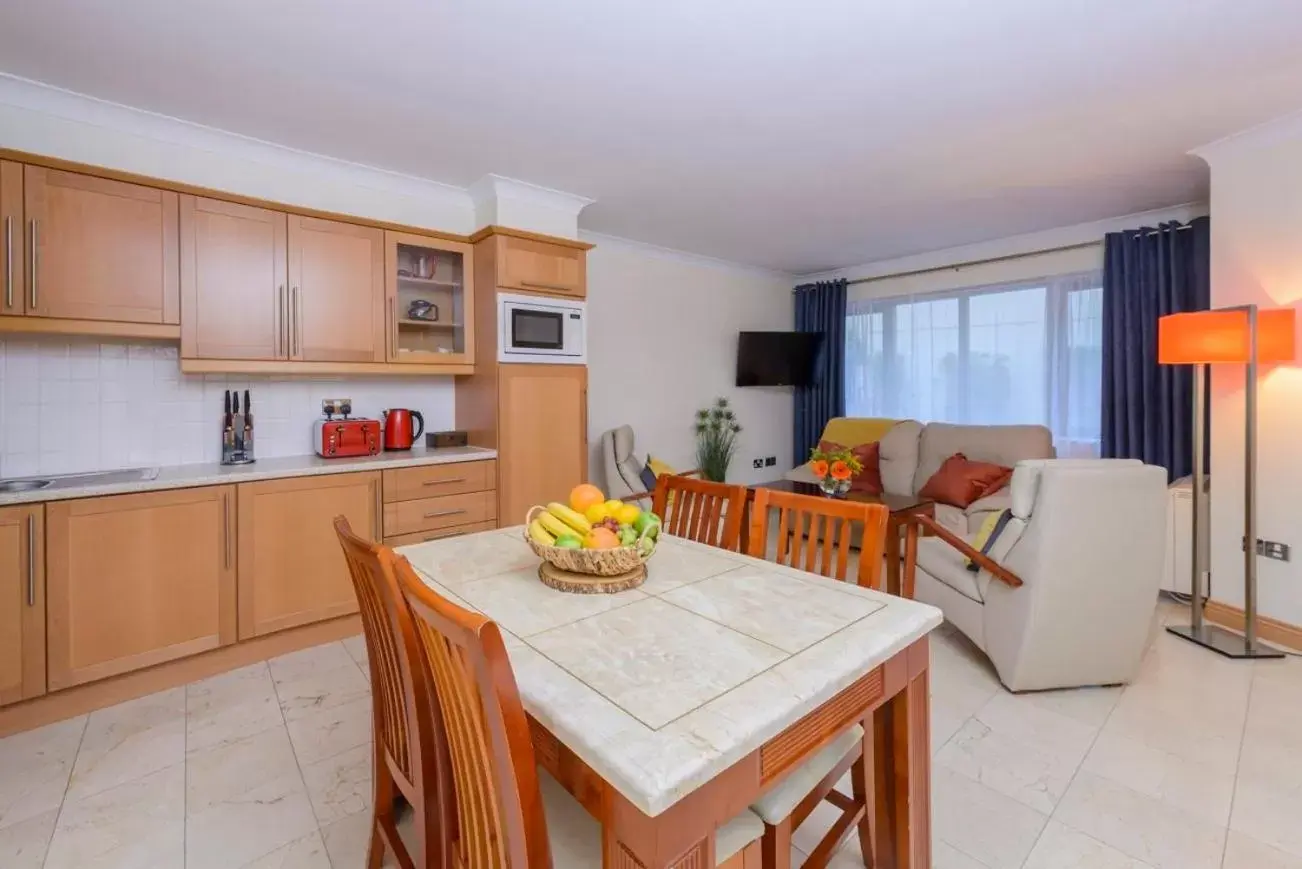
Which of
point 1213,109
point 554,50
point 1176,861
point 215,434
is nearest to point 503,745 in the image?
point 1176,861

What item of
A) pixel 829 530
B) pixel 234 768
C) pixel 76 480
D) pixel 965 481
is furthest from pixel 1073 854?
pixel 76 480

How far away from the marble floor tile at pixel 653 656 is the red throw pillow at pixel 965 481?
3372 mm

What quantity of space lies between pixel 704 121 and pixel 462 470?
6.92ft

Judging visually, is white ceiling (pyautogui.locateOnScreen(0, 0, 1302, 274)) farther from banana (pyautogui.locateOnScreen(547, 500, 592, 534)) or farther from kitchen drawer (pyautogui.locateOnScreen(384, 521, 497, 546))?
kitchen drawer (pyautogui.locateOnScreen(384, 521, 497, 546))

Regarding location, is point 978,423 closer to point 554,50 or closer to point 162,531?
point 554,50

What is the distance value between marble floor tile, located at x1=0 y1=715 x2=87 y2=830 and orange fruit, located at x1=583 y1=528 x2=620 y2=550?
187 cm

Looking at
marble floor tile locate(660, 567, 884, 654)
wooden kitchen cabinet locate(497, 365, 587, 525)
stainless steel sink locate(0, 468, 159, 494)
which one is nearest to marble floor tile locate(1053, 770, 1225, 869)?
marble floor tile locate(660, 567, 884, 654)

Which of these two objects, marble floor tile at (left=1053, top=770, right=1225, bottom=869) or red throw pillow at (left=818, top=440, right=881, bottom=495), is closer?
marble floor tile at (left=1053, top=770, right=1225, bottom=869)

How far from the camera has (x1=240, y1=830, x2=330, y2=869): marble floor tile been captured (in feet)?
4.88

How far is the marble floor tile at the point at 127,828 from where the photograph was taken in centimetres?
151

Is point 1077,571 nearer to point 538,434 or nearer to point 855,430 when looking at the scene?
point 538,434

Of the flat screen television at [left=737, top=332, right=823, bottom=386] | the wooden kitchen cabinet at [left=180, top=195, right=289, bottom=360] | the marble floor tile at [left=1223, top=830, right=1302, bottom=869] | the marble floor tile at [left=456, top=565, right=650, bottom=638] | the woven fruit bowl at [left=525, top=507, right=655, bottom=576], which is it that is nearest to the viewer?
the marble floor tile at [left=456, top=565, right=650, bottom=638]

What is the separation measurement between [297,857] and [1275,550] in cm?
412

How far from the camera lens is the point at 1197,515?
2750mm
